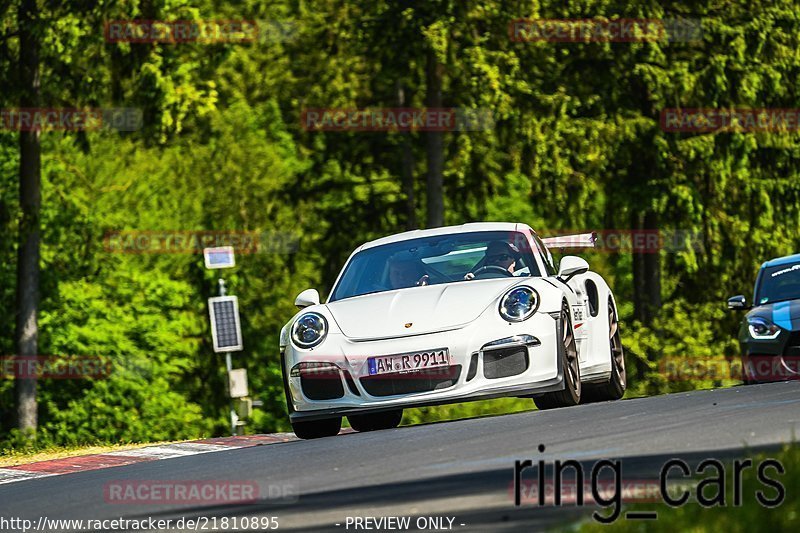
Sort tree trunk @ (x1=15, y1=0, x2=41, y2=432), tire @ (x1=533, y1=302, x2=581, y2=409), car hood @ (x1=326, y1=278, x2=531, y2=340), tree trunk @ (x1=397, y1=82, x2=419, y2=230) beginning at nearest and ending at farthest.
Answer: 1. car hood @ (x1=326, y1=278, x2=531, y2=340)
2. tire @ (x1=533, y1=302, x2=581, y2=409)
3. tree trunk @ (x1=15, y1=0, x2=41, y2=432)
4. tree trunk @ (x1=397, y1=82, x2=419, y2=230)

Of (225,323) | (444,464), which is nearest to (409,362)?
(444,464)

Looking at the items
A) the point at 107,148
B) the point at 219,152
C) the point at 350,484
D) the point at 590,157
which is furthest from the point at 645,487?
the point at 219,152

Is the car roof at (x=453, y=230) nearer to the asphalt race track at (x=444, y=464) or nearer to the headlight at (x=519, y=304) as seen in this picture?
the headlight at (x=519, y=304)

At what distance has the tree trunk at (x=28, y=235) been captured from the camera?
2805 centimetres

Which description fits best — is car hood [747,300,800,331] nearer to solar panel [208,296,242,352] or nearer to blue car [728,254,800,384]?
blue car [728,254,800,384]

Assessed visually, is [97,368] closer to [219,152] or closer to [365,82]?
[365,82]

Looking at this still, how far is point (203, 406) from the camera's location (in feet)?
158

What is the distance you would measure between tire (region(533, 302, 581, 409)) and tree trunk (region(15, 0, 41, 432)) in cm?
1636

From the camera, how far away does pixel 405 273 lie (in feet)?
45.3

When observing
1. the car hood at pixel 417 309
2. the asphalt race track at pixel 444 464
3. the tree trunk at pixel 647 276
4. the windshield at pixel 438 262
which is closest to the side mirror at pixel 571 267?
the windshield at pixel 438 262

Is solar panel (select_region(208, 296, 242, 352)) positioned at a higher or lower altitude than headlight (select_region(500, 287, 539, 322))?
lower

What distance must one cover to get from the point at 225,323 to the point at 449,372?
14.4m

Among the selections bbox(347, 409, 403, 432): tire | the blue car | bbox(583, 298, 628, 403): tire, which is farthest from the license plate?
the blue car

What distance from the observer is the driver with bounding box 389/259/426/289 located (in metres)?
13.7
